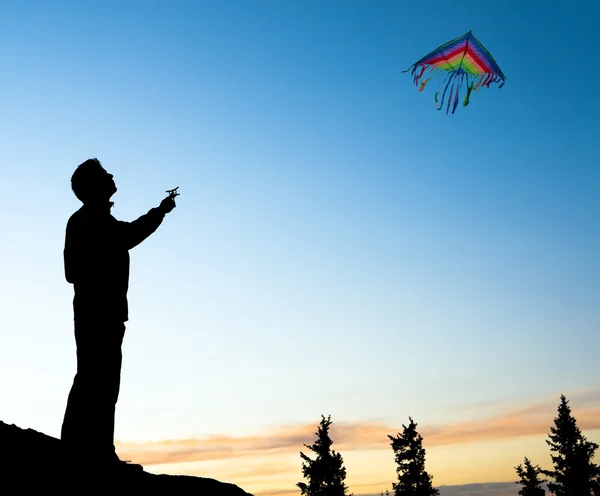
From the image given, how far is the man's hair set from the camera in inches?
275

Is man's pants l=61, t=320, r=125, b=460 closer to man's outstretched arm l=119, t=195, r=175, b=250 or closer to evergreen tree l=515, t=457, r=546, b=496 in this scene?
man's outstretched arm l=119, t=195, r=175, b=250

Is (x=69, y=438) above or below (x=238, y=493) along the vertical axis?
above

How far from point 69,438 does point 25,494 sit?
1169 mm

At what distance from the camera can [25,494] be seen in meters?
5.25

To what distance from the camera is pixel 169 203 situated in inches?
277

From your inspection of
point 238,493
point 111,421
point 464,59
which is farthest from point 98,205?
point 464,59

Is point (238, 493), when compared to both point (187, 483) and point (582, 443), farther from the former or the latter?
point (582, 443)

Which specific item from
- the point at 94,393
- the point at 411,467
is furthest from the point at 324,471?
the point at 94,393

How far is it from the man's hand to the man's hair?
0.86 meters

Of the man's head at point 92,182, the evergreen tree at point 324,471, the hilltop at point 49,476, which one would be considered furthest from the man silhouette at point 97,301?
the evergreen tree at point 324,471

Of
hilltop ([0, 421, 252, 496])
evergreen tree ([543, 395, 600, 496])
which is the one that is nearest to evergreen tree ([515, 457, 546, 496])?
evergreen tree ([543, 395, 600, 496])

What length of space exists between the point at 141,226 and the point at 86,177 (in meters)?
0.91

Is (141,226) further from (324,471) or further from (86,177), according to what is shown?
(324,471)

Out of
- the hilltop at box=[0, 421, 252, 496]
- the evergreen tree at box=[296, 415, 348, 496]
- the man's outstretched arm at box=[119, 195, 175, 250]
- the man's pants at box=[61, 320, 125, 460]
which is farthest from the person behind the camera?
the evergreen tree at box=[296, 415, 348, 496]
